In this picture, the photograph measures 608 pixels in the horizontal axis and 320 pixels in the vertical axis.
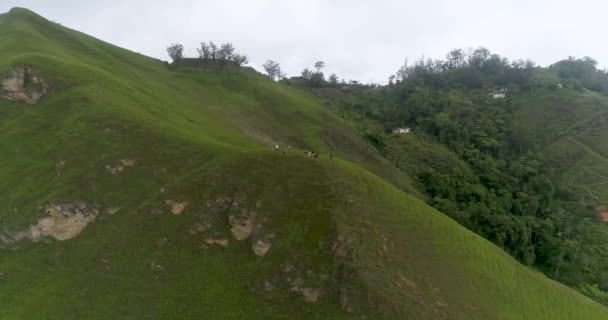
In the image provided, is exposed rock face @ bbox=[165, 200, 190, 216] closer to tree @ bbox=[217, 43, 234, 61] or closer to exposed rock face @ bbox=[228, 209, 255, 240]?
exposed rock face @ bbox=[228, 209, 255, 240]

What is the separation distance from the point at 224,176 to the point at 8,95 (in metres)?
31.5

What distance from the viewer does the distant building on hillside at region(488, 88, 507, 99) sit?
425 feet

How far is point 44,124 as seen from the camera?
3988cm

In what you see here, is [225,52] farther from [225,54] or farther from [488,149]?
[488,149]

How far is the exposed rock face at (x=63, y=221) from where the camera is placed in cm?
3066

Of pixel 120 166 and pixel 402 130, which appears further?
pixel 402 130

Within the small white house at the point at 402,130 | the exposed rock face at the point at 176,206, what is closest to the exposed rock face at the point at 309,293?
the exposed rock face at the point at 176,206

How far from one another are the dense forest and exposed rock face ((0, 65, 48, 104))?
59096mm

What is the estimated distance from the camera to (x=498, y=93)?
132750 millimetres

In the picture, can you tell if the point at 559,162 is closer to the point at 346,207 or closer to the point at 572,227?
the point at 572,227

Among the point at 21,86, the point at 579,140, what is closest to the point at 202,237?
the point at 21,86

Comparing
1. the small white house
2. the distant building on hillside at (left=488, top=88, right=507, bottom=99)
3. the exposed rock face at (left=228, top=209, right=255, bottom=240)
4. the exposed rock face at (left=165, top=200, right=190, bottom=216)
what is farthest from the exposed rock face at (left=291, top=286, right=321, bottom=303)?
the distant building on hillside at (left=488, top=88, right=507, bottom=99)

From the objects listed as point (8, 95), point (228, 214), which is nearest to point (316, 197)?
point (228, 214)

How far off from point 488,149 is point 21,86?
333ft
